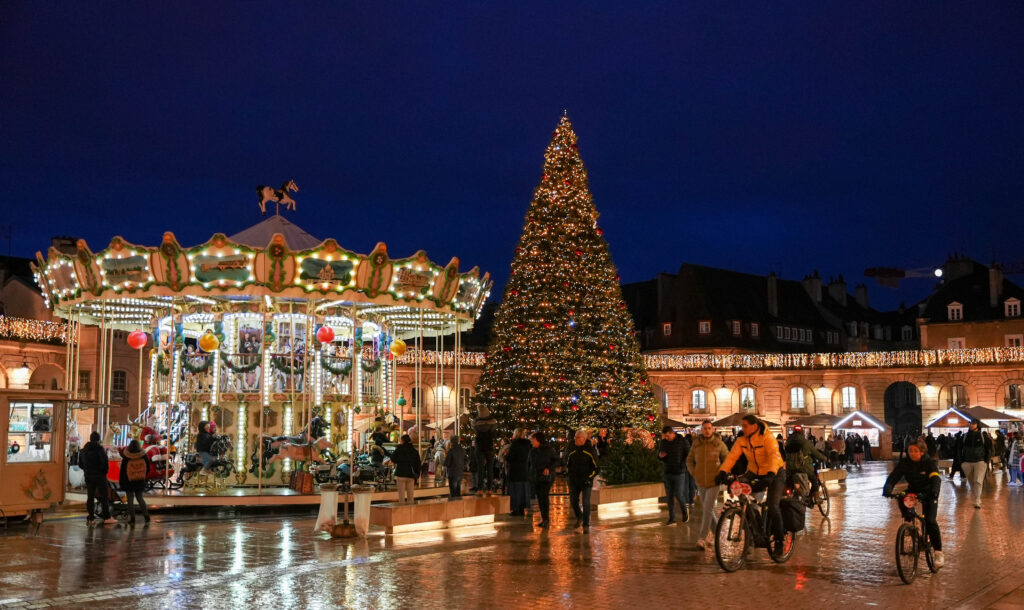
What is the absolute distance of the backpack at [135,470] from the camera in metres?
16.7

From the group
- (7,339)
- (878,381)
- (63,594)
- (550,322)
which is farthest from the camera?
(878,381)

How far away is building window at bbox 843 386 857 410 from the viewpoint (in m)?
55.8

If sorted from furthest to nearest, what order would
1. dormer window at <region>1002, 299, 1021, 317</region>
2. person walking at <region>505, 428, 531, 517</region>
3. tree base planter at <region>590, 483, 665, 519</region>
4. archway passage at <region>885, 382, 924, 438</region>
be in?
archway passage at <region>885, 382, 924, 438</region>
dormer window at <region>1002, 299, 1021, 317</region>
tree base planter at <region>590, 483, 665, 519</region>
person walking at <region>505, 428, 531, 517</region>

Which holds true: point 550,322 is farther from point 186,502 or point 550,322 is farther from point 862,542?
point 862,542

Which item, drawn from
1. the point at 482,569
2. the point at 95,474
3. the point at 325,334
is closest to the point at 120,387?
the point at 325,334

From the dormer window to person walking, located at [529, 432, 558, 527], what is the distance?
4685 cm

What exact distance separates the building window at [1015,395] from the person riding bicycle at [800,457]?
38.1 meters

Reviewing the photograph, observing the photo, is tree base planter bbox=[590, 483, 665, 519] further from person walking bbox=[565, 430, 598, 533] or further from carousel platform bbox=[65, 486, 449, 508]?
carousel platform bbox=[65, 486, 449, 508]

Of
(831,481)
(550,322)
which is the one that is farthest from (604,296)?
(831,481)

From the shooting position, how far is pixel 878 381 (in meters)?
54.7

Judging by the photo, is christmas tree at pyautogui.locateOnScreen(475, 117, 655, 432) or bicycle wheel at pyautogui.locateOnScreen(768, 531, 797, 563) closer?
bicycle wheel at pyautogui.locateOnScreen(768, 531, 797, 563)

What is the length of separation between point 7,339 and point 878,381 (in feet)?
136

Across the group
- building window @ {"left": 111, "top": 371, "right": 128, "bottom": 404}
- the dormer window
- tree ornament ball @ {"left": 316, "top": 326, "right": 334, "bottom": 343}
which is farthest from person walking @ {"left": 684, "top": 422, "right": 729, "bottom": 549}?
the dormer window

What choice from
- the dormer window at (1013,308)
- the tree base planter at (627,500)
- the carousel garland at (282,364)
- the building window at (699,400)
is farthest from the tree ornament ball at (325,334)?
the dormer window at (1013,308)
